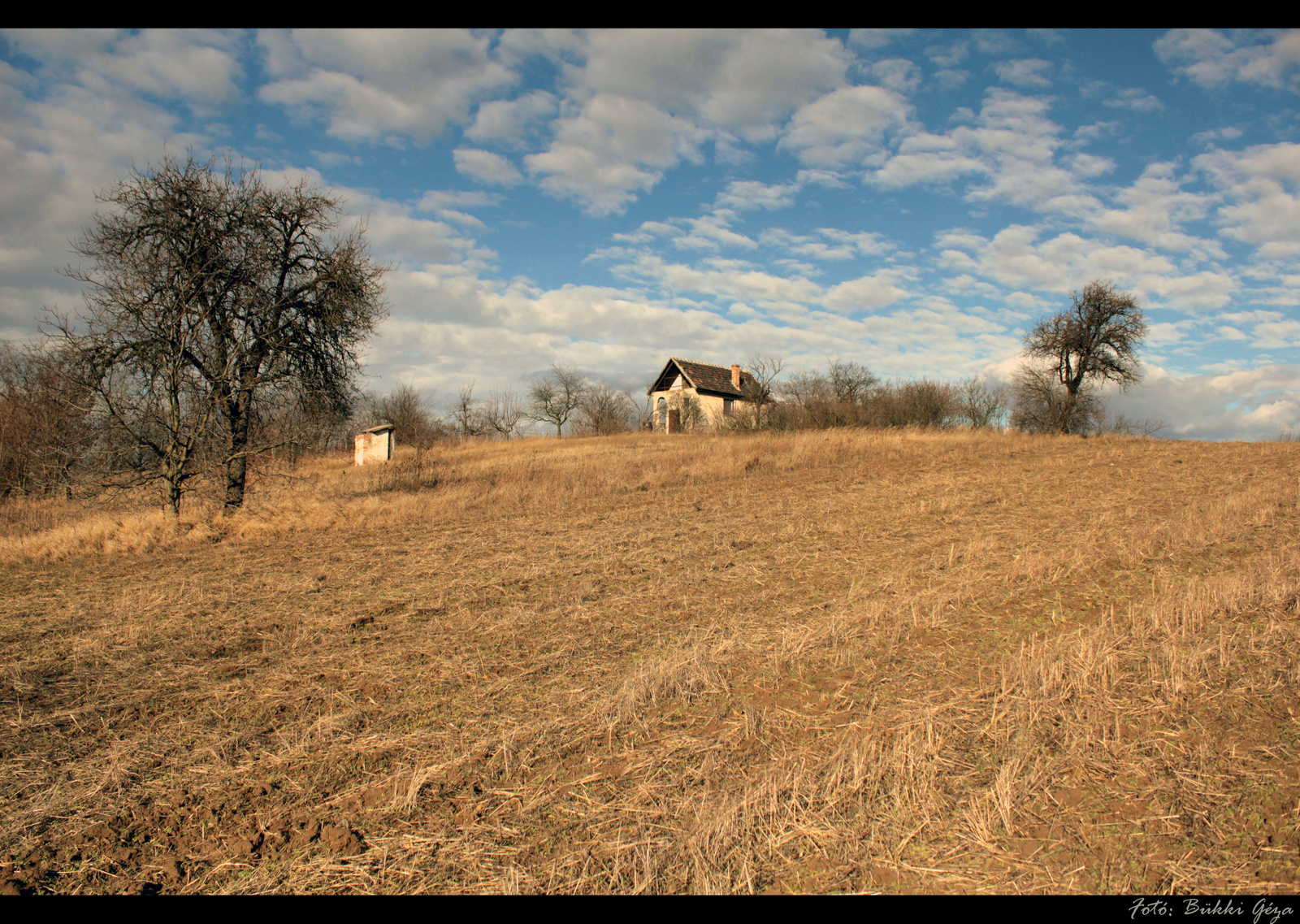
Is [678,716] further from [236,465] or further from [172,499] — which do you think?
[236,465]

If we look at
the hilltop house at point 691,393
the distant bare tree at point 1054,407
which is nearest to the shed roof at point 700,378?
the hilltop house at point 691,393

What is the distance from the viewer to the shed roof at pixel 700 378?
173 feet

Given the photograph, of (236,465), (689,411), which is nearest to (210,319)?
(236,465)

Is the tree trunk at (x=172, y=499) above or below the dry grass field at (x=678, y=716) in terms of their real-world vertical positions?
above

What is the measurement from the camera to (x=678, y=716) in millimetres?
4352

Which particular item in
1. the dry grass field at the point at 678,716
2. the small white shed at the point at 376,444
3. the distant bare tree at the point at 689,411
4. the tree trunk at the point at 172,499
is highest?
the distant bare tree at the point at 689,411

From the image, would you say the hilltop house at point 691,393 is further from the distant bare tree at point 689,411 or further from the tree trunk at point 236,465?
the tree trunk at point 236,465

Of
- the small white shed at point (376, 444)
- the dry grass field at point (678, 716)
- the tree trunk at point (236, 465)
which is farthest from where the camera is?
the small white shed at point (376, 444)

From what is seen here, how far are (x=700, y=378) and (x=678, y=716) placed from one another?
5003 cm

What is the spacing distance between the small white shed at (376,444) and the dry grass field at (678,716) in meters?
23.1

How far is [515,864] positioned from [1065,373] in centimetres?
4046

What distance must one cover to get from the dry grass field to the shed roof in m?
43.3

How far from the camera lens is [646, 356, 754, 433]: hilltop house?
50.8 metres

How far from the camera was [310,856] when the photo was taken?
2969mm
